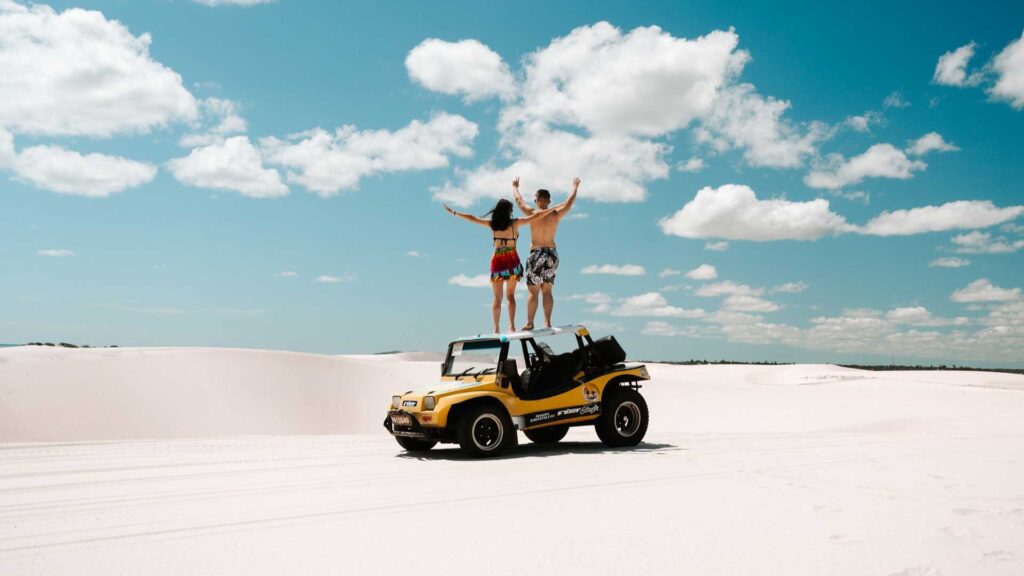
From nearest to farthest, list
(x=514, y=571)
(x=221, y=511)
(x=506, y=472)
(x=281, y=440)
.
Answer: (x=514, y=571) → (x=221, y=511) → (x=506, y=472) → (x=281, y=440)

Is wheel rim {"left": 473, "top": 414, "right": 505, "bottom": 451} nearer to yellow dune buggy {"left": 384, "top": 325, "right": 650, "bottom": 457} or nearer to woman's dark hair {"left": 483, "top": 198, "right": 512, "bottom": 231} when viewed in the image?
yellow dune buggy {"left": 384, "top": 325, "right": 650, "bottom": 457}

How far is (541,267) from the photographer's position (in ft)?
42.7

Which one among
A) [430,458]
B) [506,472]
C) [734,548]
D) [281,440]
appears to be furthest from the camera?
[281,440]

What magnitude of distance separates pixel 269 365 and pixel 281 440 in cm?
922

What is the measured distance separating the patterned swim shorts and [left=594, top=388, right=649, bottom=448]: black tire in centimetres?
247

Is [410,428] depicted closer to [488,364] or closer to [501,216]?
[488,364]

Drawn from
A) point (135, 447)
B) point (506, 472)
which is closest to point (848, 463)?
point (506, 472)

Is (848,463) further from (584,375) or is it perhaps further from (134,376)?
(134,376)

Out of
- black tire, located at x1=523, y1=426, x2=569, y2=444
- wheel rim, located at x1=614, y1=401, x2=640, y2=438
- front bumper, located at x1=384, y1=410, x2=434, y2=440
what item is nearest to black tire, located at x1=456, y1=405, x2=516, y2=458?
front bumper, located at x1=384, y1=410, x2=434, y2=440

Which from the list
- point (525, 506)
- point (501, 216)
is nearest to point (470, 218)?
point (501, 216)

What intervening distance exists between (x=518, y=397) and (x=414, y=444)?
1678 millimetres

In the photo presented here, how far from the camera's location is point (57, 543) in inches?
215

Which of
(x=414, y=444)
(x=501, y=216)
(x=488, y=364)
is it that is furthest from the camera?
(x=501, y=216)

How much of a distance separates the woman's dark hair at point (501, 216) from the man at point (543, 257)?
467 millimetres
